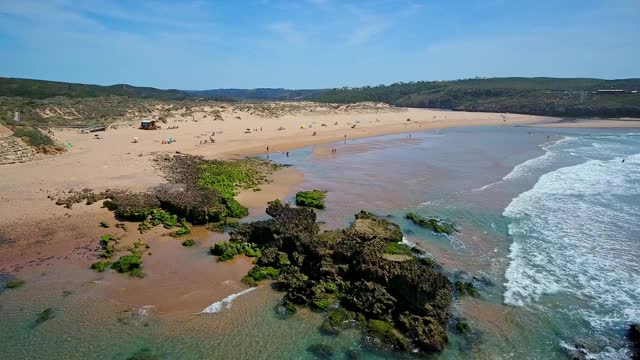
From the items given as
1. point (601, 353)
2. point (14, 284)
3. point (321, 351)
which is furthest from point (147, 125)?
point (601, 353)

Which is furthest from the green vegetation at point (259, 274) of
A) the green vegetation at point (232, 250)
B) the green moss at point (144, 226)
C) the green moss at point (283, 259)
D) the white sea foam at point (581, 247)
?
the white sea foam at point (581, 247)

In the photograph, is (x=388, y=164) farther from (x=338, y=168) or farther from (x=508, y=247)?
(x=508, y=247)

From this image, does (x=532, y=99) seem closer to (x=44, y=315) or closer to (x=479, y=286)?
(x=479, y=286)

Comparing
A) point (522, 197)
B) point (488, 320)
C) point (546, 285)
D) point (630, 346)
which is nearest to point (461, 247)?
point (546, 285)

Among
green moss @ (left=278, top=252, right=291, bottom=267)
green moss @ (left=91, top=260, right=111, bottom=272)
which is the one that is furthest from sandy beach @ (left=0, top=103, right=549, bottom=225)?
green moss @ (left=278, top=252, right=291, bottom=267)

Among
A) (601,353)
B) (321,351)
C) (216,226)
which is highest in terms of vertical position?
(216,226)

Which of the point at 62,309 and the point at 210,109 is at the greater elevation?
the point at 210,109
